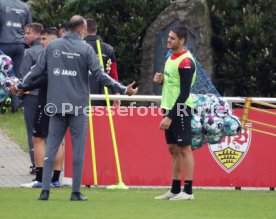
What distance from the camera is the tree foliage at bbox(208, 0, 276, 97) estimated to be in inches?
880

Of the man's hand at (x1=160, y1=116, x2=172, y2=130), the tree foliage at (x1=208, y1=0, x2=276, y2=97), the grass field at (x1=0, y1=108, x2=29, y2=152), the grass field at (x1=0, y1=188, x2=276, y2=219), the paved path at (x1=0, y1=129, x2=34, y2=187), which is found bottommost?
the paved path at (x1=0, y1=129, x2=34, y2=187)

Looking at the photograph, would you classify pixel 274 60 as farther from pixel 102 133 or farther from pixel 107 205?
pixel 107 205

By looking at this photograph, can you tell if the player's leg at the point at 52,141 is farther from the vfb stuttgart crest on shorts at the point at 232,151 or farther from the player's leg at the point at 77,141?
the vfb stuttgart crest on shorts at the point at 232,151

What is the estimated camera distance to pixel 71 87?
13.3 m

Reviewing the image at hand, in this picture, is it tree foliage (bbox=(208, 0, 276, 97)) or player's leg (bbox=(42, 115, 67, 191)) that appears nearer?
player's leg (bbox=(42, 115, 67, 191))

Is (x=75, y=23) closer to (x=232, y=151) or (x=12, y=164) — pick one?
(x=232, y=151)

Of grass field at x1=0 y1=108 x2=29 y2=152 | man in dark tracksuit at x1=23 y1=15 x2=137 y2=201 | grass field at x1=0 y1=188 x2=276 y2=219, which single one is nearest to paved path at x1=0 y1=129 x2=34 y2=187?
grass field at x1=0 y1=108 x2=29 y2=152

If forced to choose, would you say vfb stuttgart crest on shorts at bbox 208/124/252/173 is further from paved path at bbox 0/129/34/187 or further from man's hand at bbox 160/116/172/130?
paved path at bbox 0/129/34/187

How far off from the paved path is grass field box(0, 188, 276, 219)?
1.29 m

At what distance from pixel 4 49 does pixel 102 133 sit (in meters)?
4.01

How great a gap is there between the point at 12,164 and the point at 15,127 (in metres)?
4.02

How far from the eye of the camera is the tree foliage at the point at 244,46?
2234cm

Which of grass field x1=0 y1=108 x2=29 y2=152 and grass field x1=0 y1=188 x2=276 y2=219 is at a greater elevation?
grass field x1=0 y1=108 x2=29 y2=152

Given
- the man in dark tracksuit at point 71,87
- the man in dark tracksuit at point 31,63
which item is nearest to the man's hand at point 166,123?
the man in dark tracksuit at point 71,87
